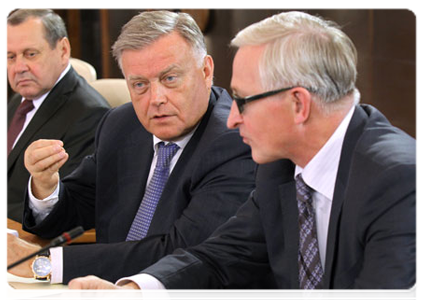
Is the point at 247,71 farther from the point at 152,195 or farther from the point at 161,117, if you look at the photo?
the point at 152,195

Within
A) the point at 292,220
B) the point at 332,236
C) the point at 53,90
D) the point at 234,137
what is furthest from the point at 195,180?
Answer: the point at 53,90

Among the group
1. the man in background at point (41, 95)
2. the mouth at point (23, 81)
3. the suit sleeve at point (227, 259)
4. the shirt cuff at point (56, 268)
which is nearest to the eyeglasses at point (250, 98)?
the suit sleeve at point (227, 259)

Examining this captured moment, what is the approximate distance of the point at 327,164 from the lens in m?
1.72

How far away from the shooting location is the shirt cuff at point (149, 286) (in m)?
1.78

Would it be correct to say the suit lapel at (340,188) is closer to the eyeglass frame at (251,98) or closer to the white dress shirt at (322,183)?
the white dress shirt at (322,183)

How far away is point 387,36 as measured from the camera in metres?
3.35

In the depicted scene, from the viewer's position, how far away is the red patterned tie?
3761mm

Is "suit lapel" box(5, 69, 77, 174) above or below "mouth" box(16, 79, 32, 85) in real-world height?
below

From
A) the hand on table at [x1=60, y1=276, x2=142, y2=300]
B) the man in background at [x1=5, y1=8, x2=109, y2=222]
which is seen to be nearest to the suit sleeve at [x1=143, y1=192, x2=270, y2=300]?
the hand on table at [x1=60, y1=276, x2=142, y2=300]

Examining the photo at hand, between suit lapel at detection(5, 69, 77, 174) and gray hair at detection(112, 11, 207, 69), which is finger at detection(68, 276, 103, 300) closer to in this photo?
gray hair at detection(112, 11, 207, 69)

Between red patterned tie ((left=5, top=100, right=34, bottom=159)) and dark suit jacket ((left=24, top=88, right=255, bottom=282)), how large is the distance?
46.1 inches

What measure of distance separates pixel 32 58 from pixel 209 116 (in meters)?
1.69

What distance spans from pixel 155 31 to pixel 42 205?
737mm

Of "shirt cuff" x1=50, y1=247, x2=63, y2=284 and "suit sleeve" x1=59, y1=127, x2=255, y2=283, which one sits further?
"suit sleeve" x1=59, y1=127, x2=255, y2=283
